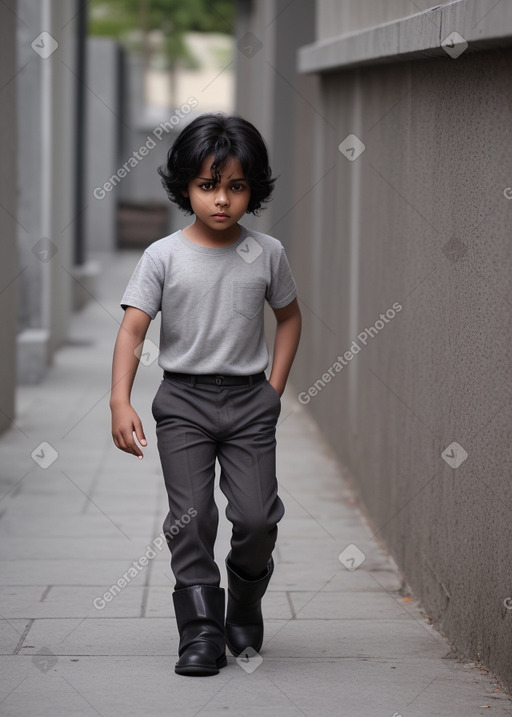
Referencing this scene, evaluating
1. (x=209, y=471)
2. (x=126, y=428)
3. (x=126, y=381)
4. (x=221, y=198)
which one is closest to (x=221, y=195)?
(x=221, y=198)

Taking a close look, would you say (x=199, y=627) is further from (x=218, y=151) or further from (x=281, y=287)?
(x=218, y=151)

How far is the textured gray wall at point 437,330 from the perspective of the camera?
12.9 feet

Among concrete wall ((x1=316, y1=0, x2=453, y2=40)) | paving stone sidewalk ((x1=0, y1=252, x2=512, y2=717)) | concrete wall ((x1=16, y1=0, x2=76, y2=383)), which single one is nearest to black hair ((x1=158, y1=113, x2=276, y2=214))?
concrete wall ((x1=316, y1=0, x2=453, y2=40))

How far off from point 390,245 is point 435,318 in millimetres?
1193

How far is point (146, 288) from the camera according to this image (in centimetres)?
396

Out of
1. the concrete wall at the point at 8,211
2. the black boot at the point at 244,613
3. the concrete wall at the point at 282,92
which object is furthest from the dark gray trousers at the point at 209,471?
the concrete wall at the point at 282,92

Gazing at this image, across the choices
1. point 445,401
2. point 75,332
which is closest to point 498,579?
point 445,401

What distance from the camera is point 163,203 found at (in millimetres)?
28625

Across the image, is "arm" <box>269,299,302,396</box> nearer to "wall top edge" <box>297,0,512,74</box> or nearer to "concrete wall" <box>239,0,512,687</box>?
"concrete wall" <box>239,0,512,687</box>

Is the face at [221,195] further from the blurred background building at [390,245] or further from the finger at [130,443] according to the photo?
the blurred background building at [390,245]

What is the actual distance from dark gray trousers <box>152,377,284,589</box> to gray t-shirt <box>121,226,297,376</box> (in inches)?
3.4

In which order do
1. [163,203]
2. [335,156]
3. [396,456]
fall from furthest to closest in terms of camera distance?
1. [163,203]
2. [335,156]
3. [396,456]

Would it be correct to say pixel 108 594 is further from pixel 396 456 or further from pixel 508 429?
pixel 508 429

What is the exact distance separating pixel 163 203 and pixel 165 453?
24.9 meters
